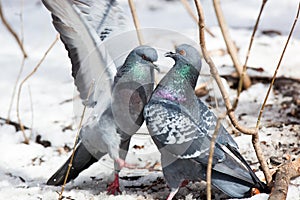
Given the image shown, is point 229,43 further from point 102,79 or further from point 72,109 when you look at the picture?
point 102,79

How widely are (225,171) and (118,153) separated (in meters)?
0.43

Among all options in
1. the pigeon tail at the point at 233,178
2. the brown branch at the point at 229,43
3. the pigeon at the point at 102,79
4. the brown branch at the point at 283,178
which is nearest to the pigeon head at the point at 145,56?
the pigeon at the point at 102,79

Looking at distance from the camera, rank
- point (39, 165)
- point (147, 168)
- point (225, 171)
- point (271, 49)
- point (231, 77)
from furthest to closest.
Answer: point (271, 49), point (231, 77), point (39, 165), point (147, 168), point (225, 171)

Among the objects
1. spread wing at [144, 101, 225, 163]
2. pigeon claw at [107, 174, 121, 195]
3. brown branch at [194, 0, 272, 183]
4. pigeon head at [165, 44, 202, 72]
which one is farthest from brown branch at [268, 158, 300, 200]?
pigeon claw at [107, 174, 121, 195]

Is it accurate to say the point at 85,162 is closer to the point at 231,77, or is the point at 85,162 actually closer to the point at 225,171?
the point at 225,171

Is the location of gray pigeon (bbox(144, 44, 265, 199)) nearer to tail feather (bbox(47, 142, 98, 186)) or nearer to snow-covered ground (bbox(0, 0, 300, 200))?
snow-covered ground (bbox(0, 0, 300, 200))

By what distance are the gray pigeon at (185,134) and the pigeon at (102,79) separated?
8cm

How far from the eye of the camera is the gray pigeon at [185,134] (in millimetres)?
1919

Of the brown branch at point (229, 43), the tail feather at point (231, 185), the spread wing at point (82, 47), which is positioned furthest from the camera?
the brown branch at point (229, 43)

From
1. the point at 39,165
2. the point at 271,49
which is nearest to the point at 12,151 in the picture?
the point at 39,165

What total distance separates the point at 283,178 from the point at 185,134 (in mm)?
366

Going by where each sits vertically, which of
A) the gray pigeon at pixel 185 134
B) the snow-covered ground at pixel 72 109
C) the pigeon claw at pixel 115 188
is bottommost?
the snow-covered ground at pixel 72 109

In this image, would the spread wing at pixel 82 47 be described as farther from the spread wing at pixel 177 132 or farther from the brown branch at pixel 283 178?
the brown branch at pixel 283 178

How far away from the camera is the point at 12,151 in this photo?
2906 millimetres
